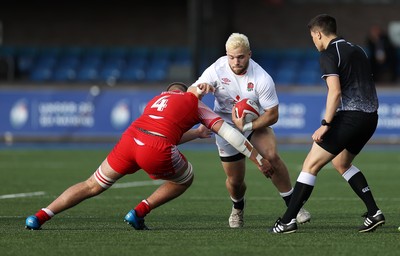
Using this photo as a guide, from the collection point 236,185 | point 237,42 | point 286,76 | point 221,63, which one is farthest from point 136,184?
point 286,76

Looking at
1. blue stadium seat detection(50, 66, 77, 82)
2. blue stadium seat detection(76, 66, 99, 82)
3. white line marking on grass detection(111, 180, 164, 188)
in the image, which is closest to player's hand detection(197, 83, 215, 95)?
white line marking on grass detection(111, 180, 164, 188)

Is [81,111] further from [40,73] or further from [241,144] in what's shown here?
[241,144]

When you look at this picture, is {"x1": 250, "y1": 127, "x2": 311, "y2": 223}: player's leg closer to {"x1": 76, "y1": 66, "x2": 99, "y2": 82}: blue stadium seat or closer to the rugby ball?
the rugby ball

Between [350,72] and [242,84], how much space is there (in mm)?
1297

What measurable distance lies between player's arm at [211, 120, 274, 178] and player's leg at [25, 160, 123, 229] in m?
1.10

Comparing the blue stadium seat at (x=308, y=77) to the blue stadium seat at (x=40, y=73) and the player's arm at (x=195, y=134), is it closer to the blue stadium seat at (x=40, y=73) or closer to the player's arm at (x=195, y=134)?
the blue stadium seat at (x=40, y=73)

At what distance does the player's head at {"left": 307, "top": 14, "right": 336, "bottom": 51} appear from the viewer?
10438 millimetres

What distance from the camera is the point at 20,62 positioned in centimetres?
3397

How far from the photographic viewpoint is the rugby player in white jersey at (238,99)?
36.0 feet

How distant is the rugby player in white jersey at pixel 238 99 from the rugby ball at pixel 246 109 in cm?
5

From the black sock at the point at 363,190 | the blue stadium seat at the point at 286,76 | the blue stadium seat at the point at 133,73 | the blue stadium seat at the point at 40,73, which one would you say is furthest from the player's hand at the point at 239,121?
the blue stadium seat at the point at 40,73

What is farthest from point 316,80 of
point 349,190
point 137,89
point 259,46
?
point 349,190

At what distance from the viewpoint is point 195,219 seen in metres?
12.2

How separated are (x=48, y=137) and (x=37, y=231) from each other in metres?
15.9
